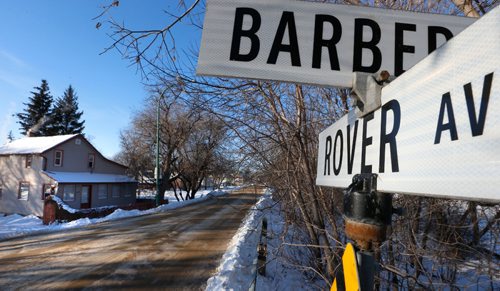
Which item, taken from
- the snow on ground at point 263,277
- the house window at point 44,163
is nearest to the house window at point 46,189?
the house window at point 44,163

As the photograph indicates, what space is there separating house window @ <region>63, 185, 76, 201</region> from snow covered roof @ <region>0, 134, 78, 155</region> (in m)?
3.58

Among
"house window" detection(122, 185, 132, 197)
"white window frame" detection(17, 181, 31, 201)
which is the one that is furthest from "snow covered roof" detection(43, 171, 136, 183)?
"white window frame" detection(17, 181, 31, 201)

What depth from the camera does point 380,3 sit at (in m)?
3.87

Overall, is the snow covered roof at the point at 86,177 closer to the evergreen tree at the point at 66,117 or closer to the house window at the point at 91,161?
the house window at the point at 91,161

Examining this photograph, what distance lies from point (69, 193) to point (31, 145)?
635 cm

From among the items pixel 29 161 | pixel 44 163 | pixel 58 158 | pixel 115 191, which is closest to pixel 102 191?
pixel 115 191

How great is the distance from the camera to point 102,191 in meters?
29.4

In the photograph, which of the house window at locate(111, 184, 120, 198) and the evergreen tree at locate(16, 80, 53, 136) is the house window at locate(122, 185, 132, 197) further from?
the evergreen tree at locate(16, 80, 53, 136)

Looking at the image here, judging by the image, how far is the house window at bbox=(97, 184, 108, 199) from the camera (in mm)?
28866

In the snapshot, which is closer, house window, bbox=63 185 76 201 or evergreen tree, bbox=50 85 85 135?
house window, bbox=63 185 76 201

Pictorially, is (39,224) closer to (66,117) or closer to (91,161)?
(91,161)

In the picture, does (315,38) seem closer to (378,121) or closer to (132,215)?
(378,121)

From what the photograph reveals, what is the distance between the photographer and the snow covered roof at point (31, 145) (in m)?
25.7

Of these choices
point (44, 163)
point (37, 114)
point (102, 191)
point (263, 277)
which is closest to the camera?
point (263, 277)
